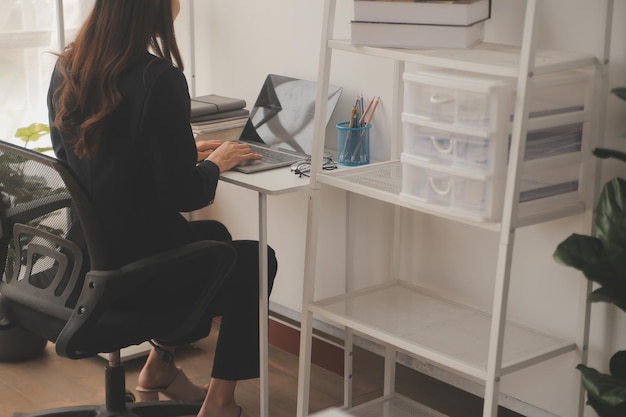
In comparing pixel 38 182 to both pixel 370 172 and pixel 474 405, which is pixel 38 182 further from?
pixel 474 405

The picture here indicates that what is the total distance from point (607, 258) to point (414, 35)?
2.01ft

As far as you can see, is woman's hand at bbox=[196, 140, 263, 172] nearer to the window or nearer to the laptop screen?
the laptop screen

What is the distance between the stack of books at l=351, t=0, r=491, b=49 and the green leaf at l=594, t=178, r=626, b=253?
1.39ft

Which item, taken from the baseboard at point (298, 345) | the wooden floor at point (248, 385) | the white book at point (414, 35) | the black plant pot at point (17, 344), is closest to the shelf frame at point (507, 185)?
the white book at point (414, 35)

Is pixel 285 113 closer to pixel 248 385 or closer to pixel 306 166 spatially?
pixel 306 166

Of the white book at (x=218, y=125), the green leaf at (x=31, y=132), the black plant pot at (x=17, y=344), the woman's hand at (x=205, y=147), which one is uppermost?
the white book at (x=218, y=125)

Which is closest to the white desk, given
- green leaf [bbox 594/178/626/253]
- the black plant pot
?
green leaf [bbox 594/178/626/253]

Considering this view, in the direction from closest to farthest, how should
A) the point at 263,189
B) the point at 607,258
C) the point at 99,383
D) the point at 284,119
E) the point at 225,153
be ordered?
the point at 607,258 < the point at 263,189 < the point at 225,153 < the point at 284,119 < the point at 99,383

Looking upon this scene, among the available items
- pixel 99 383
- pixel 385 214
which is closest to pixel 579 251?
pixel 385 214

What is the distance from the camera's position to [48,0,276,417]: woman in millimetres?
2186

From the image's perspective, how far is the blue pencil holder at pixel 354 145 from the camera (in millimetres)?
2557

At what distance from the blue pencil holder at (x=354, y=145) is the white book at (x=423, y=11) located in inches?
17.9

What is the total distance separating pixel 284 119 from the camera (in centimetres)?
284

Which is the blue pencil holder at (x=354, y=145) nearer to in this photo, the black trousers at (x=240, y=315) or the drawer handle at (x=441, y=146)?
the black trousers at (x=240, y=315)
